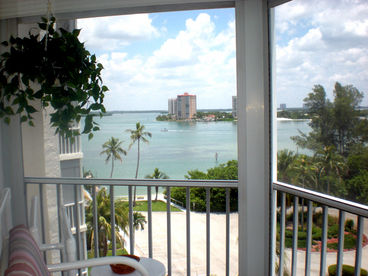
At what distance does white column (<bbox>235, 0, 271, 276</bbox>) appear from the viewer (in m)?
2.40

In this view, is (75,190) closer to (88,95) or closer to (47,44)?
(88,95)

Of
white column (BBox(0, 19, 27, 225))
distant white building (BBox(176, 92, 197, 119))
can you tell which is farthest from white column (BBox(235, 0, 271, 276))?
white column (BBox(0, 19, 27, 225))

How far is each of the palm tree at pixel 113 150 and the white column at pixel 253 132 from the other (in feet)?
4.65

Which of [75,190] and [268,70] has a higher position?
[268,70]

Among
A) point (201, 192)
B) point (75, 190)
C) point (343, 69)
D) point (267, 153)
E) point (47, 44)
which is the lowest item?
point (201, 192)

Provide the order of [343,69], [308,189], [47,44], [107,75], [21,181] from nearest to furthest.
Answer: [47,44] → [343,69] → [308,189] → [21,181] → [107,75]

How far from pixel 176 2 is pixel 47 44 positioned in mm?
977

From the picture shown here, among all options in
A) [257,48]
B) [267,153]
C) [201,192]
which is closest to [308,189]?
[267,153]

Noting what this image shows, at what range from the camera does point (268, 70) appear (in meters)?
2.44

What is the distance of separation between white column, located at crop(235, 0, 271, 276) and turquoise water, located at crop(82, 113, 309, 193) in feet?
0.73

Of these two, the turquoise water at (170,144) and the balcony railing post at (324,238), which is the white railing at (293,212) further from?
the turquoise water at (170,144)

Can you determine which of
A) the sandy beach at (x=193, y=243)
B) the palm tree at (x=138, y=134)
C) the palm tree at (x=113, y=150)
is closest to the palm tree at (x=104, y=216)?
the sandy beach at (x=193, y=243)

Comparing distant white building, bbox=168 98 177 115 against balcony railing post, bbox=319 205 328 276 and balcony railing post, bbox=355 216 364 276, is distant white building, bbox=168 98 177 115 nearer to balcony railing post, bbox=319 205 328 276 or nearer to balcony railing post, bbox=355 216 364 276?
balcony railing post, bbox=319 205 328 276

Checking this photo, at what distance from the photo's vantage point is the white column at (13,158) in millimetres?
2604
